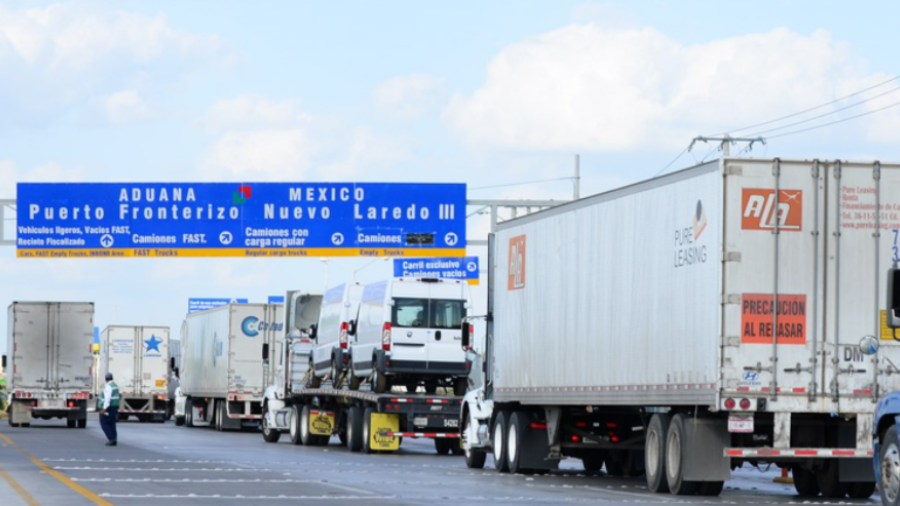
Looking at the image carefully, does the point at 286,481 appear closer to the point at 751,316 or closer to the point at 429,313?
the point at 751,316

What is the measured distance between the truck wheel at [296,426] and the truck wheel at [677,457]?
20.6m

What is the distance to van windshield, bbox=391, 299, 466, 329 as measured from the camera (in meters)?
35.6

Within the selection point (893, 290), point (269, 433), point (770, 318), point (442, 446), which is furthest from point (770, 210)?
point (269, 433)

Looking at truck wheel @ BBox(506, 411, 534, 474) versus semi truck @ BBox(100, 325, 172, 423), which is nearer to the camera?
truck wheel @ BBox(506, 411, 534, 474)

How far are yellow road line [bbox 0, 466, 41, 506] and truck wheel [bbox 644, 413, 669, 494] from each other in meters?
7.23

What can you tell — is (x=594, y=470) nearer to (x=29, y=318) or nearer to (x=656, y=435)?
(x=656, y=435)

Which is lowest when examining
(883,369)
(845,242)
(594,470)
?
(594,470)

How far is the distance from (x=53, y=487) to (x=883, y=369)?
940 centimetres

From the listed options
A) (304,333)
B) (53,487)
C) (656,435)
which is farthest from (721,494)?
(304,333)

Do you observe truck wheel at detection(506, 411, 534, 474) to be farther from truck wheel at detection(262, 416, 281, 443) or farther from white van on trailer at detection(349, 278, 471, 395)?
truck wheel at detection(262, 416, 281, 443)

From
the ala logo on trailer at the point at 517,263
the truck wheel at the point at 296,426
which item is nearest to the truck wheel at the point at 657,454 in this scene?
the ala logo on trailer at the point at 517,263

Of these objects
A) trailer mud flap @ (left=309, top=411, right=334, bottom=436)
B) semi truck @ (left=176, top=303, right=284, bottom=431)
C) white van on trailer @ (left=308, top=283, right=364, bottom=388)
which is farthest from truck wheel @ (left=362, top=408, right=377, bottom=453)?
semi truck @ (left=176, top=303, right=284, bottom=431)

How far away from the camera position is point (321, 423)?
40.5 meters

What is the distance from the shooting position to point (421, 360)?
1401 inches
